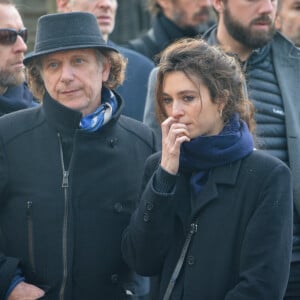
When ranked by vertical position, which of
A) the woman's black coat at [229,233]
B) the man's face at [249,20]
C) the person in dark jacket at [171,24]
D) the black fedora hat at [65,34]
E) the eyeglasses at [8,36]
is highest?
the black fedora hat at [65,34]

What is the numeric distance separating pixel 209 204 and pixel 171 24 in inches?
138

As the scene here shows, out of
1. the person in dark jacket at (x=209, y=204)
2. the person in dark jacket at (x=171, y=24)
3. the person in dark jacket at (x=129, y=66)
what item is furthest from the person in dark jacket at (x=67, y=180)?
the person in dark jacket at (x=171, y=24)

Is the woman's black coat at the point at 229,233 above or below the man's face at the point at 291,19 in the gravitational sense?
below

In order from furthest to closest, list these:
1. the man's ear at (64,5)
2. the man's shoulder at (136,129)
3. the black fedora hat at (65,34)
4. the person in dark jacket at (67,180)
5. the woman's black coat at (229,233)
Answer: the man's ear at (64,5), the man's shoulder at (136,129), the black fedora hat at (65,34), the person in dark jacket at (67,180), the woman's black coat at (229,233)

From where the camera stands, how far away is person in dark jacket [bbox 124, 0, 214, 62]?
7.74 meters

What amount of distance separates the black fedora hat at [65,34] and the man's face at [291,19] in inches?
61.6

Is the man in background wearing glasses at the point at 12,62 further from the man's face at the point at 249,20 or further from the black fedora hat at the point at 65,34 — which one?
the man's face at the point at 249,20

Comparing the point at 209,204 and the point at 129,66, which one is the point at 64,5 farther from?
the point at 209,204

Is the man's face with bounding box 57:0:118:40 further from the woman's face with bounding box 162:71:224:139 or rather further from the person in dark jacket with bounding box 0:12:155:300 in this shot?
the woman's face with bounding box 162:71:224:139

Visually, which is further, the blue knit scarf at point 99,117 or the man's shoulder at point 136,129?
the man's shoulder at point 136,129

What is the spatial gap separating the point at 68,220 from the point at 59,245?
0.12m

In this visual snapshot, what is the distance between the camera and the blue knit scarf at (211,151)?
4.50 meters

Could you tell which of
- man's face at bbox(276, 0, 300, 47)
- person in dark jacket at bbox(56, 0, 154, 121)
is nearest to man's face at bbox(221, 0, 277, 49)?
Result: man's face at bbox(276, 0, 300, 47)

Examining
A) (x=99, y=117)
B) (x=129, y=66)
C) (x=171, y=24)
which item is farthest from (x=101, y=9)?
(x=99, y=117)
